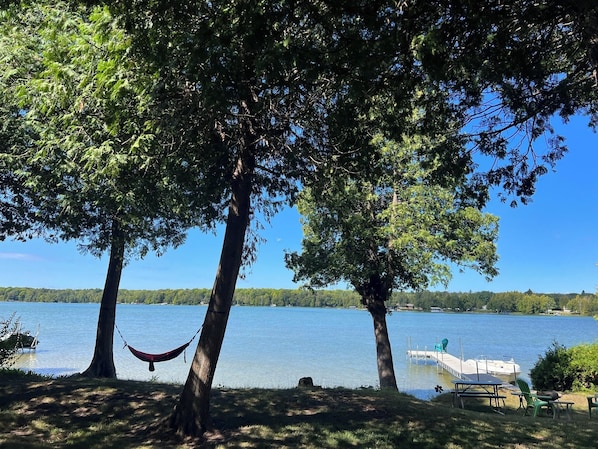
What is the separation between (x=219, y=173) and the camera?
7.83 meters

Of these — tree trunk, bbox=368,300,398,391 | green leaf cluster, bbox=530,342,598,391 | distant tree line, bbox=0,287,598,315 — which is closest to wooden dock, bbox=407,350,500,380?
green leaf cluster, bbox=530,342,598,391

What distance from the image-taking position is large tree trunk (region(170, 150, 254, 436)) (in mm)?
6066

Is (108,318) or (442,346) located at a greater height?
(108,318)

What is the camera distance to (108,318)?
11.8 m

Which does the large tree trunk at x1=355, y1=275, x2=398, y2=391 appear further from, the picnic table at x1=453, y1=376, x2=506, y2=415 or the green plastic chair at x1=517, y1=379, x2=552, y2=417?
the green plastic chair at x1=517, y1=379, x2=552, y2=417

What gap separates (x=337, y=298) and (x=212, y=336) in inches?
3105

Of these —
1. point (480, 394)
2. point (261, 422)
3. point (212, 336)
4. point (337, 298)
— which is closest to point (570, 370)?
point (480, 394)

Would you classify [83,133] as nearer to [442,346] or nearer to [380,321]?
[380,321]

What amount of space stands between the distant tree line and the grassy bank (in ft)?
159

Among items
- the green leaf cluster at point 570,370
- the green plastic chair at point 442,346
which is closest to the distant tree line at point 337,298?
the green plastic chair at point 442,346

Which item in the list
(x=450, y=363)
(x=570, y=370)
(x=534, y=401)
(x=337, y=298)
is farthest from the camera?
(x=337, y=298)

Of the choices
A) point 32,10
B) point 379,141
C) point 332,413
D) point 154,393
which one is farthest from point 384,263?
point 32,10

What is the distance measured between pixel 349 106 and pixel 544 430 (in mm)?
5750

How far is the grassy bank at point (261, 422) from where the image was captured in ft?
19.2
